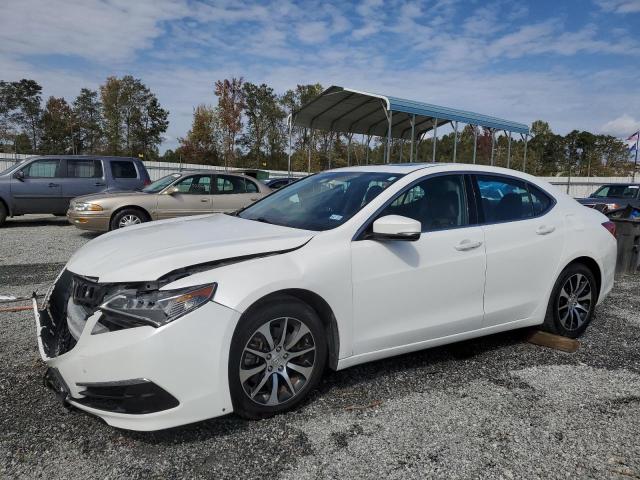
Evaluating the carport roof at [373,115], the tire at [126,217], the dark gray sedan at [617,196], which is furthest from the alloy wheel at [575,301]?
the dark gray sedan at [617,196]

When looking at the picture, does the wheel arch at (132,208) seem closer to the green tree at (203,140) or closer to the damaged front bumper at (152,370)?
the damaged front bumper at (152,370)

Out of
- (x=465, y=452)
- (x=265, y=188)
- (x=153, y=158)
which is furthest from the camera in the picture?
(x=153, y=158)

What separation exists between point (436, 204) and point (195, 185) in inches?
316

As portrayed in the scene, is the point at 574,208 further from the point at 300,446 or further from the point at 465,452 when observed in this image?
the point at 300,446

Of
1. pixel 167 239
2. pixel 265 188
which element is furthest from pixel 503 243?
pixel 265 188

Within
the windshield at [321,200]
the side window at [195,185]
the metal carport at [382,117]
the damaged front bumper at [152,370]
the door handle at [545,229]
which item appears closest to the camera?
the damaged front bumper at [152,370]

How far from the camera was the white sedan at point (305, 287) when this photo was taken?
2.45 meters

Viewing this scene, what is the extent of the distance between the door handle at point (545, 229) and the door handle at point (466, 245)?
73 centimetres

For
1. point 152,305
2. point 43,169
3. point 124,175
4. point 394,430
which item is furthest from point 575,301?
point 43,169

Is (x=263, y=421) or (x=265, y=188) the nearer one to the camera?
(x=263, y=421)

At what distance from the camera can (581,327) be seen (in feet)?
14.4

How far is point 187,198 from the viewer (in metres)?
10.5

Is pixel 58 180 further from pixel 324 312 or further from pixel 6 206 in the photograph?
pixel 324 312

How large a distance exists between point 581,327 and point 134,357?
12.4 feet
